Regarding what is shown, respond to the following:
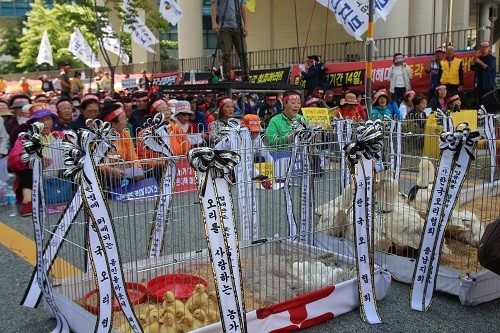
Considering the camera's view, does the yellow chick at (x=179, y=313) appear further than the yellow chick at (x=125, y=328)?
Yes

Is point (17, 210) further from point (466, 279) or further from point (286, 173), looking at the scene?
point (466, 279)

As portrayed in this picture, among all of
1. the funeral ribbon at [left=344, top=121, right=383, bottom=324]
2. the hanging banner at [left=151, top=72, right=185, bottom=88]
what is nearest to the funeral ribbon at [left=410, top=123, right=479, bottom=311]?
the funeral ribbon at [left=344, top=121, right=383, bottom=324]

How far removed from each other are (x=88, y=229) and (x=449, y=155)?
239cm

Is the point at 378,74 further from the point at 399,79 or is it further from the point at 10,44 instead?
the point at 10,44

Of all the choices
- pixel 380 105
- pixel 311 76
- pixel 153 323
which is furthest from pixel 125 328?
pixel 311 76

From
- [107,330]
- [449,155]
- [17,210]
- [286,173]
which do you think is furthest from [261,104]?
[107,330]

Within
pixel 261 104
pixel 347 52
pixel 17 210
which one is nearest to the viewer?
pixel 17 210

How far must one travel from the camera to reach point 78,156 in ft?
9.53

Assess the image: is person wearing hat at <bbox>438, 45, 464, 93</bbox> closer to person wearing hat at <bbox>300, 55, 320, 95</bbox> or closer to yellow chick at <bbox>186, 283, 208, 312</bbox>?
person wearing hat at <bbox>300, 55, 320, 95</bbox>

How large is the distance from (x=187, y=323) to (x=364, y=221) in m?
1.39

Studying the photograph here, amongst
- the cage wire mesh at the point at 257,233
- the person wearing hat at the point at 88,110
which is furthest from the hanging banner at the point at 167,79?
the cage wire mesh at the point at 257,233

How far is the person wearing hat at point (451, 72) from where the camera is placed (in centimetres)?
1167

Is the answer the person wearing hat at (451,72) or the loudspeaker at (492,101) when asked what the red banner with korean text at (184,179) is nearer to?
the loudspeaker at (492,101)

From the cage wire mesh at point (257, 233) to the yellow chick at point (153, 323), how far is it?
0.03 meters
